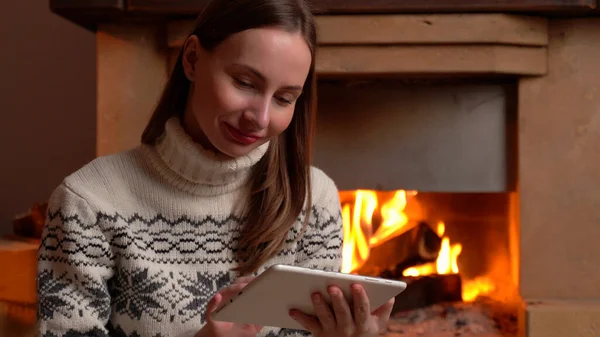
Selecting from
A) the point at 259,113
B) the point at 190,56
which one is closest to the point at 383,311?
the point at 259,113

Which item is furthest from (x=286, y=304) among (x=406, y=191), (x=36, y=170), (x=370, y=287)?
(x=36, y=170)

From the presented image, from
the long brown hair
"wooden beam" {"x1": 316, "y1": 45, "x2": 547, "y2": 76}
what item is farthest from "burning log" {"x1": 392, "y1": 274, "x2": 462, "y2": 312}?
the long brown hair

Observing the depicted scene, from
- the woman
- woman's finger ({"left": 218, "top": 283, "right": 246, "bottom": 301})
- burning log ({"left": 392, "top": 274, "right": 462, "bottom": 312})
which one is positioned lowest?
burning log ({"left": 392, "top": 274, "right": 462, "bottom": 312})

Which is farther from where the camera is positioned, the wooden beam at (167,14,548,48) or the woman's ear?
the wooden beam at (167,14,548,48)

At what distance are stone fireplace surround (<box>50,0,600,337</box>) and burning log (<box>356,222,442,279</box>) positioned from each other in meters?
0.27

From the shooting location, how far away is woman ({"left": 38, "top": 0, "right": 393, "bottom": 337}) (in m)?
1.05

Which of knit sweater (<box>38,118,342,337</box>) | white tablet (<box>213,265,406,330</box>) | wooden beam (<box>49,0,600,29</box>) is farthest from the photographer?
wooden beam (<box>49,0,600,29</box>)

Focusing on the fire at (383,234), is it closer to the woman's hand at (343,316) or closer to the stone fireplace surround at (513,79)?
the stone fireplace surround at (513,79)

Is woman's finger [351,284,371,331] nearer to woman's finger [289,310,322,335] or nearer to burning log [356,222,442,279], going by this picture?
woman's finger [289,310,322,335]

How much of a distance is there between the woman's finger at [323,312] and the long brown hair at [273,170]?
22cm

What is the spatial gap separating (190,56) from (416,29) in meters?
0.67

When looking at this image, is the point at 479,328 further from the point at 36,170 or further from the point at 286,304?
the point at 36,170

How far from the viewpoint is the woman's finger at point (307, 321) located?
1.01 m

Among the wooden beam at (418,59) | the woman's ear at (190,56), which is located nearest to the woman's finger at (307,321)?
the woman's ear at (190,56)
